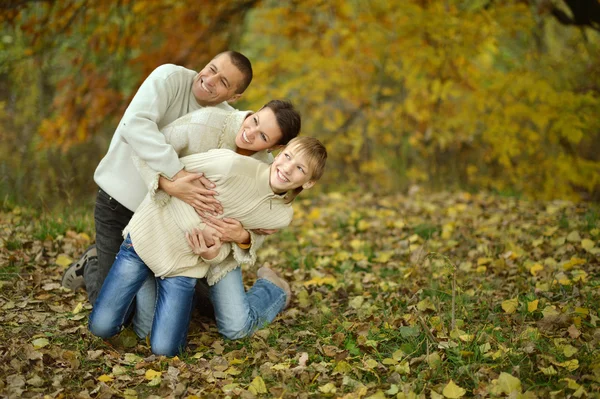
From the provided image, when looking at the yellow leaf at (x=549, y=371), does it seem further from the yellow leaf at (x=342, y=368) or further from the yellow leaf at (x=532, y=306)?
the yellow leaf at (x=342, y=368)

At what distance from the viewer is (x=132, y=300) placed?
337 cm

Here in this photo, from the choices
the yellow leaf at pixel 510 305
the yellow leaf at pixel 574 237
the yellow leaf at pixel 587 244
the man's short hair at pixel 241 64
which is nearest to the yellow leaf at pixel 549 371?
the yellow leaf at pixel 510 305

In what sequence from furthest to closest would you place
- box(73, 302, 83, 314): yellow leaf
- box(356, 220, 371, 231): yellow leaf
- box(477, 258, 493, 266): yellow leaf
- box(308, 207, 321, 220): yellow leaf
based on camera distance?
box(308, 207, 321, 220): yellow leaf < box(356, 220, 371, 231): yellow leaf < box(477, 258, 493, 266): yellow leaf < box(73, 302, 83, 314): yellow leaf

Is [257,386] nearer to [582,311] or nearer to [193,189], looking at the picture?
[193,189]

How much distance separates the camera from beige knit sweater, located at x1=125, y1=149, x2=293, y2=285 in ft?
10.3

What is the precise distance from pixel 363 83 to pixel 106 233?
564cm

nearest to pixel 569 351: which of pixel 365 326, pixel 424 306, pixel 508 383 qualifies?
pixel 508 383

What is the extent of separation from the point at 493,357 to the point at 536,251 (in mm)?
2017

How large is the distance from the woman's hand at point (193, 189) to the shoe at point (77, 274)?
1053mm

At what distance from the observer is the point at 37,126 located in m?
7.21

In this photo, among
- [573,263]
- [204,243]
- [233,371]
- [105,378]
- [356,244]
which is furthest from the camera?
[356,244]

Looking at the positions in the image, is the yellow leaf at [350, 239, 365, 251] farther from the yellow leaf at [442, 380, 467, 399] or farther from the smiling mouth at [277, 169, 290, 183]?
the yellow leaf at [442, 380, 467, 399]

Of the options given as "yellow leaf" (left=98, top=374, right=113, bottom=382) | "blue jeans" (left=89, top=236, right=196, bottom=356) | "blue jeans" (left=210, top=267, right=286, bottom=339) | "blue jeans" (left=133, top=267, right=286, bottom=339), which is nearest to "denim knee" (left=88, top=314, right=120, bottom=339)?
"blue jeans" (left=89, top=236, right=196, bottom=356)

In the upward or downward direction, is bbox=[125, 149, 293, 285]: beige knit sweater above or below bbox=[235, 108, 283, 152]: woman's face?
below
